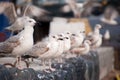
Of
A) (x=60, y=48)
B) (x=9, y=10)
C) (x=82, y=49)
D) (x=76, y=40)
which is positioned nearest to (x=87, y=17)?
(x=9, y=10)

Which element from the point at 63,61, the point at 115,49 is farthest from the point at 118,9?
the point at 63,61

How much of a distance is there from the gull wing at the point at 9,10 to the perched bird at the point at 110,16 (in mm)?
13748

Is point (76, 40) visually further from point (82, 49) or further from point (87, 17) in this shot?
point (87, 17)

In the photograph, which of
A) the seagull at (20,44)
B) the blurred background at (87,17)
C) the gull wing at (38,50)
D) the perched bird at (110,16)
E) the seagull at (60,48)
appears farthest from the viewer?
the perched bird at (110,16)

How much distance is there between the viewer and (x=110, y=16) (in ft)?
93.4

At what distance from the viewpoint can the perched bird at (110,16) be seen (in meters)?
26.8

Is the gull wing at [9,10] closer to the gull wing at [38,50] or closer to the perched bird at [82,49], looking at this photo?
the perched bird at [82,49]

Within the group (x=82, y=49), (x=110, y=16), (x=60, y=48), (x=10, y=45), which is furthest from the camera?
(x=110, y=16)

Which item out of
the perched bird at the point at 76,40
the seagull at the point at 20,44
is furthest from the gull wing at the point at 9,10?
the seagull at the point at 20,44

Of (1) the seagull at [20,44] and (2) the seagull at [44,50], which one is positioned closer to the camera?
(1) the seagull at [20,44]

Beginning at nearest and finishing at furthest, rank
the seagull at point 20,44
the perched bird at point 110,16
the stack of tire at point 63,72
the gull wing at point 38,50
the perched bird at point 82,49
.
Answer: the stack of tire at point 63,72, the seagull at point 20,44, the gull wing at point 38,50, the perched bird at point 82,49, the perched bird at point 110,16

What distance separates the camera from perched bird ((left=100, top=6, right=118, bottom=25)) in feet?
87.8

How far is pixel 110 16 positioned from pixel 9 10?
1611 centimetres

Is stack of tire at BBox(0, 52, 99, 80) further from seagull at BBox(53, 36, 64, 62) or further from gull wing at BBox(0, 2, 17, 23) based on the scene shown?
gull wing at BBox(0, 2, 17, 23)
